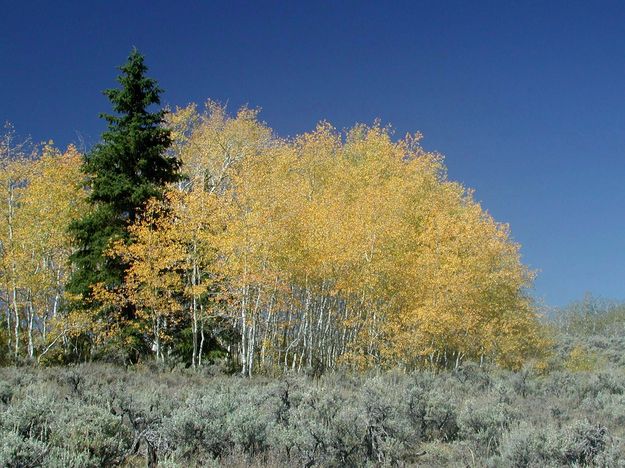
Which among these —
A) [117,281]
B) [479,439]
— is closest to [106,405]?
[479,439]

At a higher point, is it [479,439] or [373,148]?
[373,148]

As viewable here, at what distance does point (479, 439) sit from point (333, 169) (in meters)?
31.4

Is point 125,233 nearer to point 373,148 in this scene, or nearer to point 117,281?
point 117,281

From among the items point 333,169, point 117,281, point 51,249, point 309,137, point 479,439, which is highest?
point 309,137

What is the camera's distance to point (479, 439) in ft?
29.5

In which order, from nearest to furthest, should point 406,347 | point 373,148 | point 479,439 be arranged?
point 479,439 < point 406,347 < point 373,148

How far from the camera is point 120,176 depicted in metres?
20.8

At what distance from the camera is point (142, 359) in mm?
20672

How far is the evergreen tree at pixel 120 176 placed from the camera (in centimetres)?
2008

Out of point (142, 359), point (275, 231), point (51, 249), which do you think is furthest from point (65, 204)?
point (275, 231)

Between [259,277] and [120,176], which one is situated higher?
[120,176]

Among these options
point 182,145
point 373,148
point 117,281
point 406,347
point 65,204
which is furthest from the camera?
point 373,148

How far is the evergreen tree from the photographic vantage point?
20.1 meters

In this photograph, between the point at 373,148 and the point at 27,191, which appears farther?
the point at 373,148
